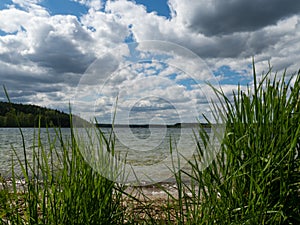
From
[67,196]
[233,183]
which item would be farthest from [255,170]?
[67,196]

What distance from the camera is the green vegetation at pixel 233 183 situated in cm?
135

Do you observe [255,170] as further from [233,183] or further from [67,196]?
[67,196]

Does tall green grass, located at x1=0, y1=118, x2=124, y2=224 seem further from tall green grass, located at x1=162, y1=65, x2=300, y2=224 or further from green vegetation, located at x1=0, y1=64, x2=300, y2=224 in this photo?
tall green grass, located at x1=162, y1=65, x2=300, y2=224

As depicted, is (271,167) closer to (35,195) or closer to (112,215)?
(112,215)

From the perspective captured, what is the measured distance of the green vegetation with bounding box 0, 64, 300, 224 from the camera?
135cm

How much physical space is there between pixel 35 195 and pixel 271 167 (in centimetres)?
105

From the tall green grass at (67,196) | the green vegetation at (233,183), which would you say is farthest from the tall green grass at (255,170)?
the tall green grass at (67,196)

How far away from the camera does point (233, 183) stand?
4.93ft

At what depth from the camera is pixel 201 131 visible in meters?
1.57

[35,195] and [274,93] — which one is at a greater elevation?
[274,93]

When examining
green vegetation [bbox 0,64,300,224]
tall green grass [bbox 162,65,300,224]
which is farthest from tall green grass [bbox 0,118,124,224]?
tall green grass [bbox 162,65,300,224]

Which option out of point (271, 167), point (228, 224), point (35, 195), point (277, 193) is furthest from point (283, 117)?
point (35, 195)

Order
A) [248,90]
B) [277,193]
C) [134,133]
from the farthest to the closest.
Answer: [134,133]
[248,90]
[277,193]

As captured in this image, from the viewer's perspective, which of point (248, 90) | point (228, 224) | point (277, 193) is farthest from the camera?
point (248, 90)
